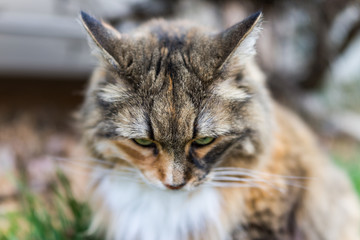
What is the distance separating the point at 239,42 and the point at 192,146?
52cm

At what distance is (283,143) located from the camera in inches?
87.1

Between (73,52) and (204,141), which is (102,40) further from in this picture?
(73,52)

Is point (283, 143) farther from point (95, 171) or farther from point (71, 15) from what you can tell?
point (71, 15)

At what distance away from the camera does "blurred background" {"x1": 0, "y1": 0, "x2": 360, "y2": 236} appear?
12.3ft

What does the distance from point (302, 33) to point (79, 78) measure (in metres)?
2.84

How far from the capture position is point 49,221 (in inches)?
94.5

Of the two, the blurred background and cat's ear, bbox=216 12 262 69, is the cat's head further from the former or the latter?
the blurred background

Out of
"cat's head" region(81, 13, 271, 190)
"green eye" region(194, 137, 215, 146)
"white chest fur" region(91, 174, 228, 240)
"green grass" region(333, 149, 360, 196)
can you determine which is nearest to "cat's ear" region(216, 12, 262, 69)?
"cat's head" region(81, 13, 271, 190)

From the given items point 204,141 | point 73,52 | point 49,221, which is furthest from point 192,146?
point 73,52

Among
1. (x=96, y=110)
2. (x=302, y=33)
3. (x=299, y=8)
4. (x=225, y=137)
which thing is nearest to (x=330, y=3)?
(x=299, y=8)

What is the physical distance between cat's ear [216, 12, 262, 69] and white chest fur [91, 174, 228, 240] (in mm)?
732

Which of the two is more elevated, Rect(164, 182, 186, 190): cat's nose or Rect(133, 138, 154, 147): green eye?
Rect(133, 138, 154, 147): green eye

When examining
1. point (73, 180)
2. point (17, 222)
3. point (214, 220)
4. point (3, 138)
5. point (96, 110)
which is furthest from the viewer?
point (3, 138)

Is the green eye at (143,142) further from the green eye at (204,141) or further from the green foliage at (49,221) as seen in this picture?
the green foliage at (49,221)
